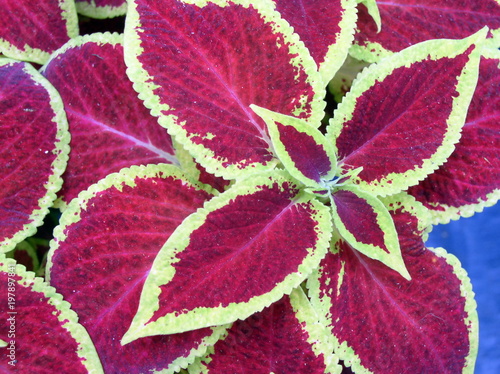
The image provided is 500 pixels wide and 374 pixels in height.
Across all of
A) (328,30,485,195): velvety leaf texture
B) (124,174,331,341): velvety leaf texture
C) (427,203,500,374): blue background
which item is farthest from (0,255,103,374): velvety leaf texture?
(427,203,500,374): blue background

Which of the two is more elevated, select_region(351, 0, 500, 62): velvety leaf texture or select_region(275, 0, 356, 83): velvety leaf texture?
select_region(351, 0, 500, 62): velvety leaf texture

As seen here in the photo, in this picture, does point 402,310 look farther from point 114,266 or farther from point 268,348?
point 114,266

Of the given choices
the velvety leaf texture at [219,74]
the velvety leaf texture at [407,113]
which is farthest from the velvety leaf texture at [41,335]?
the velvety leaf texture at [407,113]

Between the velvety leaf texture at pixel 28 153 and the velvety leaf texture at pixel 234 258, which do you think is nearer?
the velvety leaf texture at pixel 234 258

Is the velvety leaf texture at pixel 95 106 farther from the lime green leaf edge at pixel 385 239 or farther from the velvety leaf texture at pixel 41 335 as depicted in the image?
the lime green leaf edge at pixel 385 239

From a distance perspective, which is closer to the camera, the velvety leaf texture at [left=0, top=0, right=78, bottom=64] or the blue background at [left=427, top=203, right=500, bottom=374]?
A: the velvety leaf texture at [left=0, top=0, right=78, bottom=64]

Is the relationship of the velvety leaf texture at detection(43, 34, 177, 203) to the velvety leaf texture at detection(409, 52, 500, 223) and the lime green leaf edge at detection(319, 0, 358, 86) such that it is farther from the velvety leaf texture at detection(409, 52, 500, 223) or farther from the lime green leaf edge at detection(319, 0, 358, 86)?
the velvety leaf texture at detection(409, 52, 500, 223)
